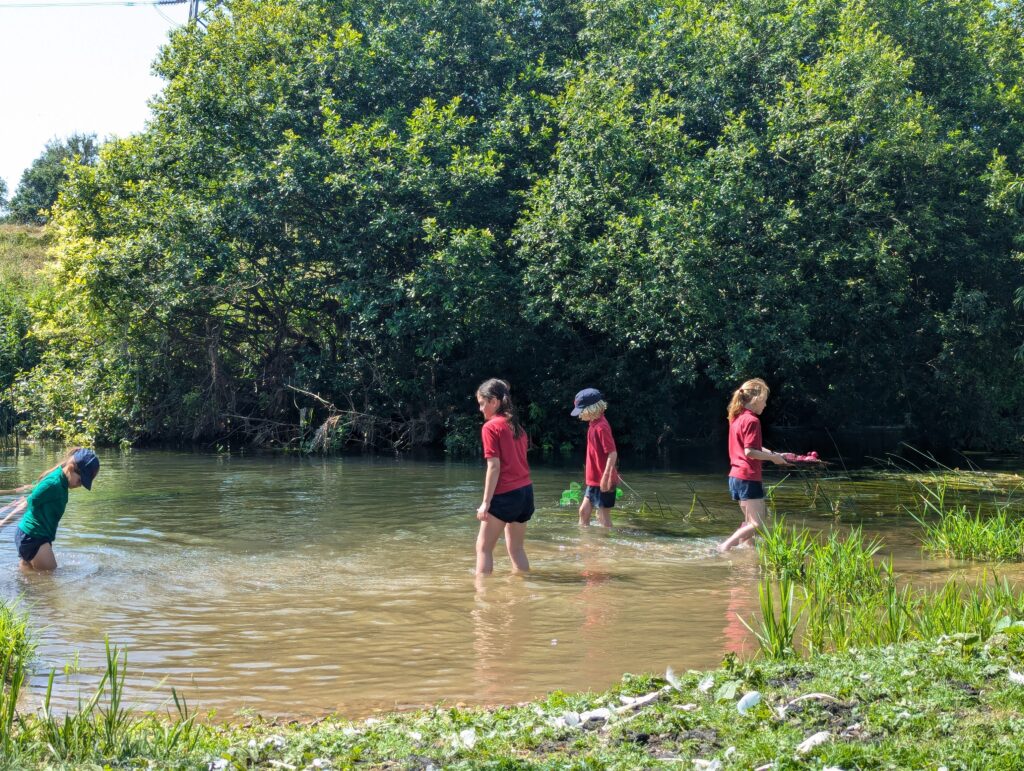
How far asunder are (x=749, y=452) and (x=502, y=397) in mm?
2812

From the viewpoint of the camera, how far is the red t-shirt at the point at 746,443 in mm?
10164

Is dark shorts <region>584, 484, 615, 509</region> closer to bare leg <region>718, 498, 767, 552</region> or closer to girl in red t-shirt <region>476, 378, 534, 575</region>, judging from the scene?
bare leg <region>718, 498, 767, 552</region>

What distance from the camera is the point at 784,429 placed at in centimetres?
3534

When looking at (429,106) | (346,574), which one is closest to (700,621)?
(346,574)

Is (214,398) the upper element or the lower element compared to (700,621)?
upper

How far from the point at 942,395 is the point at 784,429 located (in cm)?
1034

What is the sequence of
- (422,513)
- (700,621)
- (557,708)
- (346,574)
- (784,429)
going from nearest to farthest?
(557,708)
(700,621)
(346,574)
(422,513)
(784,429)

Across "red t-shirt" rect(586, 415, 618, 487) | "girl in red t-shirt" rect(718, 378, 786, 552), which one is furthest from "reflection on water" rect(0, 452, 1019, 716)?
"red t-shirt" rect(586, 415, 618, 487)

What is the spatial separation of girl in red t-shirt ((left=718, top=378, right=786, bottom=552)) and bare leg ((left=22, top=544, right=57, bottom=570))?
6.38 meters

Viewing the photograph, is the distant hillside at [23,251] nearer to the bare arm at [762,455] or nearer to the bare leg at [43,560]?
the bare leg at [43,560]

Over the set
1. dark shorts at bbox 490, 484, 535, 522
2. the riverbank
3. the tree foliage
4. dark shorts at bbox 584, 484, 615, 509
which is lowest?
the riverbank

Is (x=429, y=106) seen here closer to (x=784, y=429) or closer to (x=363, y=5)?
(x=363, y=5)

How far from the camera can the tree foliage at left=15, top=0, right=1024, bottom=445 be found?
2106 centimetres

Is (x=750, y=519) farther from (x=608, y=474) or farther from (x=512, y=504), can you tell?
(x=512, y=504)
